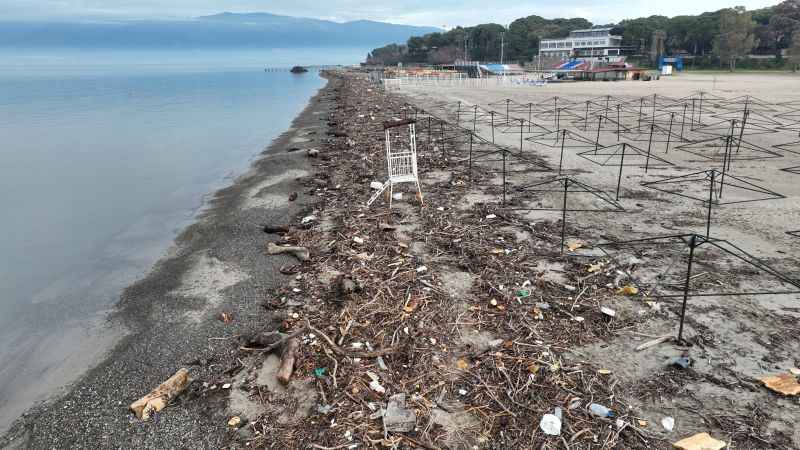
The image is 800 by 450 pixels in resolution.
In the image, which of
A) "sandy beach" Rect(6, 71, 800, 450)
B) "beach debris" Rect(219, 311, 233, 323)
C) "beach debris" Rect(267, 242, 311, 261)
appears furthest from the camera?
"beach debris" Rect(267, 242, 311, 261)

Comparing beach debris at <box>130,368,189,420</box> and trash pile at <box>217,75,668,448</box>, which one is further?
beach debris at <box>130,368,189,420</box>

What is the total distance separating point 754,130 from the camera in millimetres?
20375

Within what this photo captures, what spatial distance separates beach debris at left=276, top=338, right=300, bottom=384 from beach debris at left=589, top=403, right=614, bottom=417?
3209mm

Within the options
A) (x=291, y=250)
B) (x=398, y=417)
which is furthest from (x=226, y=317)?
(x=398, y=417)

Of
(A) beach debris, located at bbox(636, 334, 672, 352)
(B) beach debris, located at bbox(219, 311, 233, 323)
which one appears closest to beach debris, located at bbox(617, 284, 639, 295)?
(A) beach debris, located at bbox(636, 334, 672, 352)

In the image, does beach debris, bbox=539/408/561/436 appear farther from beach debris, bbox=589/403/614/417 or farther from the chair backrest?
the chair backrest

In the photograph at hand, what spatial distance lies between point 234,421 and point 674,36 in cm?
10282

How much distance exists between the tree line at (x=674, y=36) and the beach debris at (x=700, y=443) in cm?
7822

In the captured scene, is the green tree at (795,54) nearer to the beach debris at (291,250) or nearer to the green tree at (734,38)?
the green tree at (734,38)

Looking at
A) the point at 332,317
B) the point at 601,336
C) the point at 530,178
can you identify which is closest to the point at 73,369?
the point at 332,317

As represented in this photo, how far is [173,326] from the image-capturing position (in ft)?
24.0

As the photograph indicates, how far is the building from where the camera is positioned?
90062 millimetres

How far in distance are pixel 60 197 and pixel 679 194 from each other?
19867 mm

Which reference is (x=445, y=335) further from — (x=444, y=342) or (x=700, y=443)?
(x=700, y=443)
